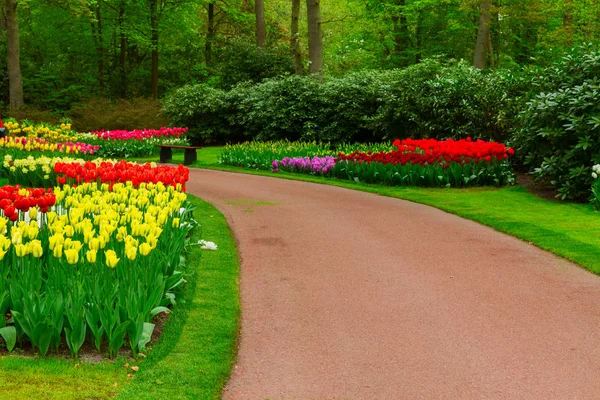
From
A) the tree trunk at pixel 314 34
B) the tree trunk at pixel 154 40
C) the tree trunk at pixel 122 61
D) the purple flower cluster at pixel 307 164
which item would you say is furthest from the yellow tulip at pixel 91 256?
the tree trunk at pixel 122 61

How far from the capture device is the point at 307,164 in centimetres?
1556

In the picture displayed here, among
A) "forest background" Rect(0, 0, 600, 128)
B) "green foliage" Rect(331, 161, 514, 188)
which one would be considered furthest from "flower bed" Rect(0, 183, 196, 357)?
"forest background" Rect(0, 0, 600, 128)

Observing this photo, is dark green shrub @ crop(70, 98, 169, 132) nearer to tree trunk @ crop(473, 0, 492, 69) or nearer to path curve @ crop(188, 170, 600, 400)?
tree trunk @ crop(473, 0, 492, 69)

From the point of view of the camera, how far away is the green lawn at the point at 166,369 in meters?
4.01

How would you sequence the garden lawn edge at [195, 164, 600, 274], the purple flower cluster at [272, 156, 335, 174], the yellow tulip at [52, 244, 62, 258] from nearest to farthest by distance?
the yellow tulip at [52, 244, 62, 258]
the garden lawn edge at [195, 164, 600, 274]
the purple flower cluster at [272, 156, 335, 174]

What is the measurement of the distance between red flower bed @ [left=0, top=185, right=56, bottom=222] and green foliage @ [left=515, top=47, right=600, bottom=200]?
27.2 feet

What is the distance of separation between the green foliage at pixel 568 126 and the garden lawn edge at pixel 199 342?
6770 mm

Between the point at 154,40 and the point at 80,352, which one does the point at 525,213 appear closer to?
the point at 80,352

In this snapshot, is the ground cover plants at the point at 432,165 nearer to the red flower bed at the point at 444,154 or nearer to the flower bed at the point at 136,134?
the red flower bed at the point at 444,154

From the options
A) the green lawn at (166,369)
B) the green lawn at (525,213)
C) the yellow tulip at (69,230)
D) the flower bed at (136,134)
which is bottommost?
the green lawn at (166,369)

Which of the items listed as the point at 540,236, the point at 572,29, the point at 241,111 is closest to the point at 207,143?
the point at 241,111

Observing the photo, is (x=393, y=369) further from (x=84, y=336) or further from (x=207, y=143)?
(x=207, y=143)

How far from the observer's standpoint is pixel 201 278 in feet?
21.8

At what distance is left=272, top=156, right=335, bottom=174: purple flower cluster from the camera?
15148 mm
